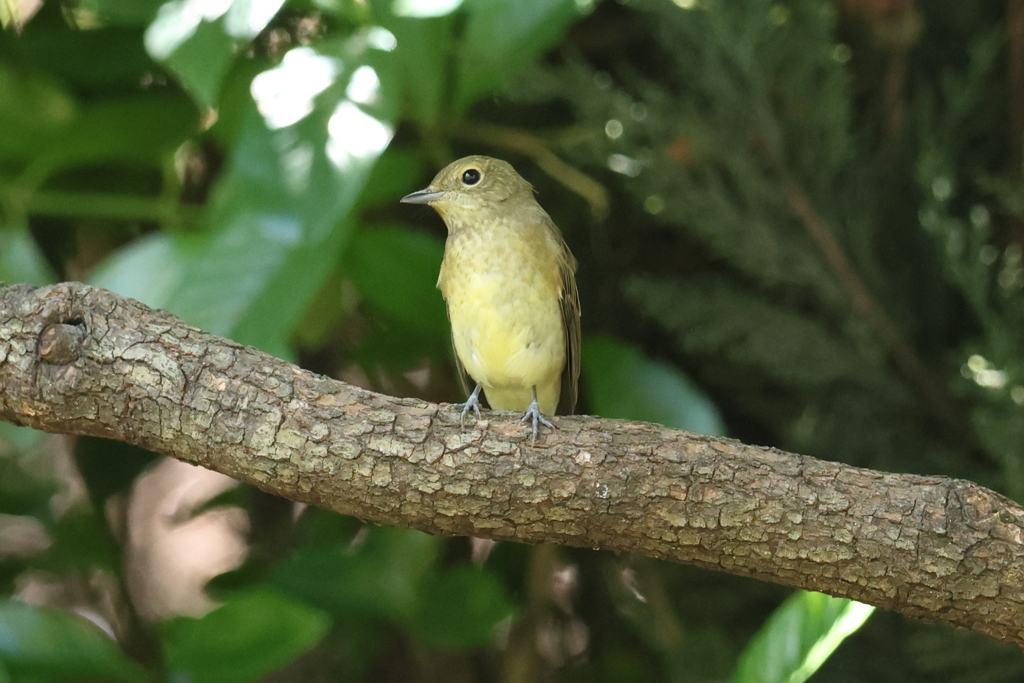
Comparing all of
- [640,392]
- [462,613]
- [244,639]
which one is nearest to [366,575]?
[462,613]

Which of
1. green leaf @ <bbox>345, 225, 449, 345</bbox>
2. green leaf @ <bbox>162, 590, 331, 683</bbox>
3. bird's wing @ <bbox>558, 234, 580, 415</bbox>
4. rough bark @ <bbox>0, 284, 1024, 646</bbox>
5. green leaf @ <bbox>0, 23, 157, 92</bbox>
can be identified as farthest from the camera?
green leaf @ <bbox>0, 23, 157, 92</bbox>

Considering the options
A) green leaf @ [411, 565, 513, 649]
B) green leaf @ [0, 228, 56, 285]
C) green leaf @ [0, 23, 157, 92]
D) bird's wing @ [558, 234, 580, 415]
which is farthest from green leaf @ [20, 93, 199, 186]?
green leaf @ [411, 565, 513, 649]

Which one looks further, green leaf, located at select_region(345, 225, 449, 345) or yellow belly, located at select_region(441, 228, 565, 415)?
green leaf, located at select_region(345, 225, 449, 345)

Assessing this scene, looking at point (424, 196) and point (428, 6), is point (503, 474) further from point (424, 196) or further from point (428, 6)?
point (428, 6)

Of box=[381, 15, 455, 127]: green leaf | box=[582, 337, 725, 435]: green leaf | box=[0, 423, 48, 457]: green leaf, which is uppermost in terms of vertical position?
box=[381, 15, 455, 127]: green leaf

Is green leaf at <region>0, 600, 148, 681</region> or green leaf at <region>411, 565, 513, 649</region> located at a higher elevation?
green leaf at <region>0, 600, 148, 681</region>

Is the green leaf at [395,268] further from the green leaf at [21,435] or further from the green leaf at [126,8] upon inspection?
the green leaf at [21,435]

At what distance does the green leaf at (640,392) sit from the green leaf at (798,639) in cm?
61

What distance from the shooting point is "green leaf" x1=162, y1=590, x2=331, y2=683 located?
2557mm

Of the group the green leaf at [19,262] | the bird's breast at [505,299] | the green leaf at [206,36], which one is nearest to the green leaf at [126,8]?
the green leaf at [206,36]

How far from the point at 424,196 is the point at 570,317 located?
52 centimetres

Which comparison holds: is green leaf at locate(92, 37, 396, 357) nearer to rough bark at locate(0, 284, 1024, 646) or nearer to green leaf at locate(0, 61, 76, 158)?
rough bark at locate(0, 284, 1024, 646)

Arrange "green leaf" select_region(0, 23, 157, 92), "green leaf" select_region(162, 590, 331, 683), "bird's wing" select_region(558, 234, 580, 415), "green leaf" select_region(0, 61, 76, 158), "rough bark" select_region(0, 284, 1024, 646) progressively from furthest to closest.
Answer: "green leaf" select_region(0, 23, 157, 92)
"green leaf" select_region(0, 61, 76, 158)
"bird's wing" select_region(558, 234, 580, 415)
"green leaf" select_region(162, 590, 331, 683)
"rough bark" select_region(0, 284, 1024, 646)

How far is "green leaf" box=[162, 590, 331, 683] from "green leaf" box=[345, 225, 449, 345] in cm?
90
